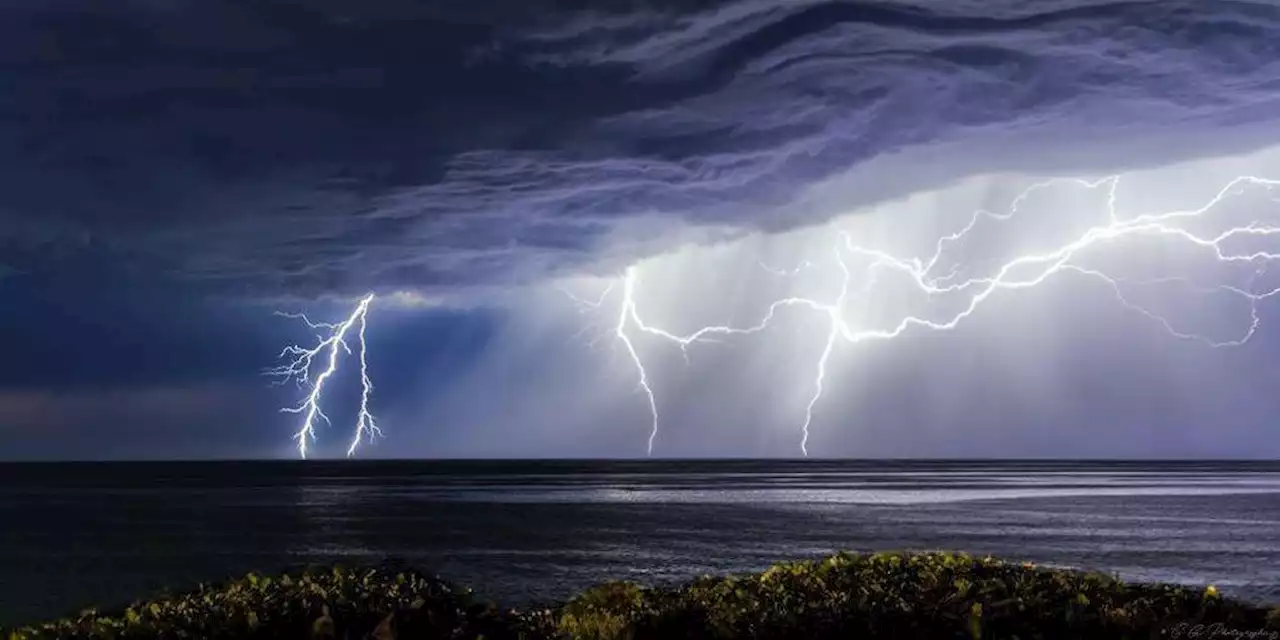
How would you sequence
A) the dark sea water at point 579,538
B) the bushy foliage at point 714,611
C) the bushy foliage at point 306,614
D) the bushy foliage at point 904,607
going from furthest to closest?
the dark sea water at point 579,538, the bushy foliage at point 904,607, the bushy foliage at point 714,611, the bushy foliage at point 306,614

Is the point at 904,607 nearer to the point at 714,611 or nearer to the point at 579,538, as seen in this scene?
the point at 714,611

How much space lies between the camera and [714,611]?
42.4 ft

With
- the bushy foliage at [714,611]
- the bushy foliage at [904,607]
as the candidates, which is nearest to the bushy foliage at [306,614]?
the bushy foliage at [714,611]

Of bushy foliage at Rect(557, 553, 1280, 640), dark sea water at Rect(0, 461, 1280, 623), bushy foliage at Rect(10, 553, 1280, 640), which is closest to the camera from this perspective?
bushy foliage at Rect(10, 553, 1280, 640)

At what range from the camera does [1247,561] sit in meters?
45.1

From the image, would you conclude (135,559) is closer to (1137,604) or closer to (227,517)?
(227,517)

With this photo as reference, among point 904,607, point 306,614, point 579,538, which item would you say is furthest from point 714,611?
point 579,538

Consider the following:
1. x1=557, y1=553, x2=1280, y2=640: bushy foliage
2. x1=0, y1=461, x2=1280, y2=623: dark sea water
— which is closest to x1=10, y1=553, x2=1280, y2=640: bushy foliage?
x1=557, y1=553, x2=1280, y2=640: bushy foliage

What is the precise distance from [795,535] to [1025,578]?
44.9 meters

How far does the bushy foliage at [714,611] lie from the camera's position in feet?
39.2

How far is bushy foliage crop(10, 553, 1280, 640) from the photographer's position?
39.2 ft

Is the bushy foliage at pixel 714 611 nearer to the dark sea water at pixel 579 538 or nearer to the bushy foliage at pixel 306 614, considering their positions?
the bushy foliage at pixel 306 614

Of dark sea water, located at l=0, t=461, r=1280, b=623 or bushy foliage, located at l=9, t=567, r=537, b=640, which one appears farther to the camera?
dark sea water, located at l=0, t=461, r=1280, b=623

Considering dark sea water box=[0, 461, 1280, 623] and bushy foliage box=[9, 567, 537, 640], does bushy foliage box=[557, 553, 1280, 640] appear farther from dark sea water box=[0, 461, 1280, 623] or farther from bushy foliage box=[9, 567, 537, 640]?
dark sea water box=[0, 461, 1280, 623]
